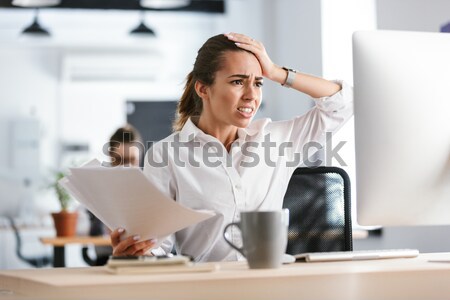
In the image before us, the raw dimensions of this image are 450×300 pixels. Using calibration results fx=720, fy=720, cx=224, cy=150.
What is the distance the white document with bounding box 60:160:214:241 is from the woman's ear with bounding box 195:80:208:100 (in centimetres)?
78

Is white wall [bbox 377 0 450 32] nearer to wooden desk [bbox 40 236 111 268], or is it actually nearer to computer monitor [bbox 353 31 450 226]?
computer monitor [bbox 353 31 450 226]

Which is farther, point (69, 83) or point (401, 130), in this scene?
point (69, 83)

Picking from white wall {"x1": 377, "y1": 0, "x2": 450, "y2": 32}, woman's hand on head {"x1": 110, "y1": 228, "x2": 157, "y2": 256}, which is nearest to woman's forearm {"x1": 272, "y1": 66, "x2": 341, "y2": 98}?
woman's hand on head {"x1": 110, "y1": 228, "x2": 157, "y2": 256}

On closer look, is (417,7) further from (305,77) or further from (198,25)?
(198,25)

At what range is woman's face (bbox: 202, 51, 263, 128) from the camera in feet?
6.81

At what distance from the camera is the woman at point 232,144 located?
1.99 m

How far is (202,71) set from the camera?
2236 mm

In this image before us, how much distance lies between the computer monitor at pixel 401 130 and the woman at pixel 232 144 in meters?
0.58

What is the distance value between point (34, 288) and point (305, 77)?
1.14 metres

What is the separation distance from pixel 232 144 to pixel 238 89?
0.53 ft

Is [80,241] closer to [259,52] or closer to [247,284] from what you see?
[259,52]

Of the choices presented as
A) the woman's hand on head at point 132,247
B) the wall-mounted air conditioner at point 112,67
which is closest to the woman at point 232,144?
the woman's hand on head at point 132,247

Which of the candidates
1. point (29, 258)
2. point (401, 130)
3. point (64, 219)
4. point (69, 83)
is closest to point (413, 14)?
point (401, 130)

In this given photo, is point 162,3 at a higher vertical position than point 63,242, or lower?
higher
